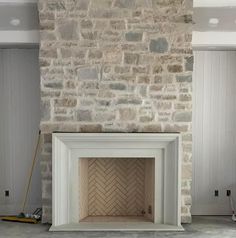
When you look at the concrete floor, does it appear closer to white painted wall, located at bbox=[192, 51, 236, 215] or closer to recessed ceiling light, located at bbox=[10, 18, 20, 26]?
white painted wall, located at bbox=[192, 51, 236, 215]

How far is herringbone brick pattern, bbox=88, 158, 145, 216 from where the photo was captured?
5316 millimetres

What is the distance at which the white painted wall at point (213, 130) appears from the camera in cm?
554

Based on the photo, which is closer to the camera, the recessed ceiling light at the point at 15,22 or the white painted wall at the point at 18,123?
the recessed ceiling light at the point at 15,22

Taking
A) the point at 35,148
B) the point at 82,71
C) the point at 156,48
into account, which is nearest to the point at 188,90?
the point at 156,48

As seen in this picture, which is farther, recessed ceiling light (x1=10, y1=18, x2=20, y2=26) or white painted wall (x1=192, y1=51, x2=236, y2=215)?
white painted wall (x1=192, y1=51, x2=236, y2=215)

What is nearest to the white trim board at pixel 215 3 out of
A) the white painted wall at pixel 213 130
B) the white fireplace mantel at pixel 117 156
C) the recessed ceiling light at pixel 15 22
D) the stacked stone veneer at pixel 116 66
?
the stacked stone veneer at pixel 116 66


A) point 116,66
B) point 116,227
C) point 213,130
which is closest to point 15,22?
point 116,66

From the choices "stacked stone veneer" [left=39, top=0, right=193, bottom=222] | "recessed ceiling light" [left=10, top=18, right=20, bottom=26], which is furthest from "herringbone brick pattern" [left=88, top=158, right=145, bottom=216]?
"recessed ceiling light" [left=10, top=18, right=20, bottom=26]

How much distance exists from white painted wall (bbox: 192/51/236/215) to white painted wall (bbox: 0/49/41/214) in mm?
2427

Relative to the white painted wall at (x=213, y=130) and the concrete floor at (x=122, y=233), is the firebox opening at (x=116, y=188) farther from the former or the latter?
the white painted wall at (x=213, y=130)

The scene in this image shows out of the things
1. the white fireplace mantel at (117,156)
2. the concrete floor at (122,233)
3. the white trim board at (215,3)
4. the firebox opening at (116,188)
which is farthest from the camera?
the firebox opening at (116,188)

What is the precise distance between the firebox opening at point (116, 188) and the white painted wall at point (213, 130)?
0.85 m

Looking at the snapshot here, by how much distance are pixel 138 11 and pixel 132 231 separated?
2.87m

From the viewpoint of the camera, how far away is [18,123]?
5535 millimetres
